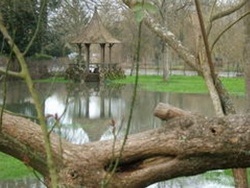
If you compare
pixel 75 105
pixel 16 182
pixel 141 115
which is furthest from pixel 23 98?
pixel 16 182

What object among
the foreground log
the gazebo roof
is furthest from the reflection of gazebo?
the foreground log

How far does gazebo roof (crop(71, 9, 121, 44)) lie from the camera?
91.7 ft

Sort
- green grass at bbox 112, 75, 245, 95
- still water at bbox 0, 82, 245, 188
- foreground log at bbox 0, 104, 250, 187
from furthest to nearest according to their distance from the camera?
green grass at bbox 112, 75, 245, 95 → still water at bbox 0, 82, 245, 188 → foreground log at bbox 0, 104, 250, 187

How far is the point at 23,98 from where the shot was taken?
58.3 ft

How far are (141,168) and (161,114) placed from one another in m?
0.35

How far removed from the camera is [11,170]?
24.5ft

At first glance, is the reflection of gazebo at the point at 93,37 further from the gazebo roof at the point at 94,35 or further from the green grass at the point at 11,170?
the green grass at the point at 11,170

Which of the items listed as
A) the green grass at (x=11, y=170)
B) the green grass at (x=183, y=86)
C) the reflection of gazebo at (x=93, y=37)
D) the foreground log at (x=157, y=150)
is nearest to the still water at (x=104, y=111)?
the green grass at (x=11, y=170)

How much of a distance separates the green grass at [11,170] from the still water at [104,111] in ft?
0.77

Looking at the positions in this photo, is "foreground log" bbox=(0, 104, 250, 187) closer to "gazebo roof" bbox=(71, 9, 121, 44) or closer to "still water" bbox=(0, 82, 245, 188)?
"still water" bbox=(0, 82, 245, 188)

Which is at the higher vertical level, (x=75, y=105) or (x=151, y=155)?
(x=151, y=155)

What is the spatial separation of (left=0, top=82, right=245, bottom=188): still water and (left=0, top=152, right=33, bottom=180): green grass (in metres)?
0.24

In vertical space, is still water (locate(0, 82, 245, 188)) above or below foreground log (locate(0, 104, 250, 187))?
below

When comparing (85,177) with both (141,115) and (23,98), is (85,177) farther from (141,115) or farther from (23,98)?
(23,98)
